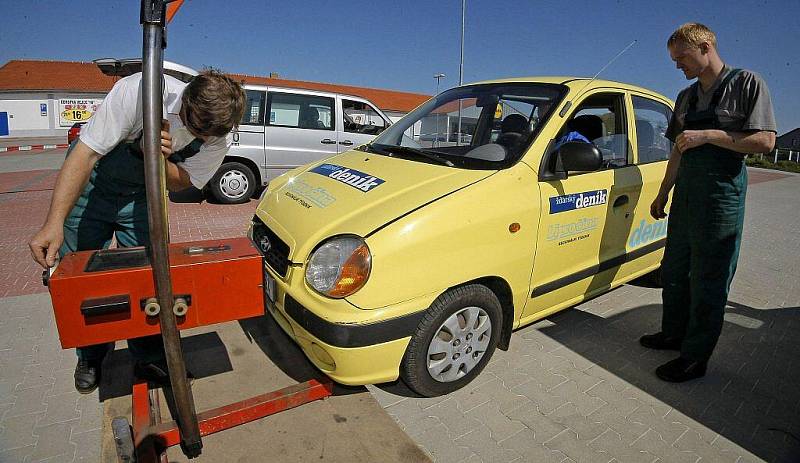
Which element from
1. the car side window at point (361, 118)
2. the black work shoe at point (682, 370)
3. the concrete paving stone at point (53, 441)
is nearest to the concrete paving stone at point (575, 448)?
the black work shoe at point (682, 370)

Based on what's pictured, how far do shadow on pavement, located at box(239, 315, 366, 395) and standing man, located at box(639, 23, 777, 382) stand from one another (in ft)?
6.71

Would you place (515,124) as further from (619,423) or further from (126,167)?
(126,167)

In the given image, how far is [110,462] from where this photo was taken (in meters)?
2.00

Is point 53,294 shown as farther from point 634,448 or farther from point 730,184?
point 730,184

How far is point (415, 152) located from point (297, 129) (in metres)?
5.01

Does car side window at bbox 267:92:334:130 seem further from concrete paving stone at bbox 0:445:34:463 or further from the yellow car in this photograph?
concrete paving stone at bbox 0:445:34:463

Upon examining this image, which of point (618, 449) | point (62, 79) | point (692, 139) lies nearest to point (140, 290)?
point (618, 449)

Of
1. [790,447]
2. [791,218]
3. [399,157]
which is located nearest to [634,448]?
[790,447]

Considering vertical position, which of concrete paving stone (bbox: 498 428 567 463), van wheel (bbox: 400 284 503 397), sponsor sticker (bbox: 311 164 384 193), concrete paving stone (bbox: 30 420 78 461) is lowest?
concrete paving stone (bbox: 30 420 78 461)

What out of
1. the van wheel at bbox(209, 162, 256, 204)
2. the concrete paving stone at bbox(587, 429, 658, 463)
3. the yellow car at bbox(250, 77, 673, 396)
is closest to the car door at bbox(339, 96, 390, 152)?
the van wheel at bbox(209, 162, 256, 204)

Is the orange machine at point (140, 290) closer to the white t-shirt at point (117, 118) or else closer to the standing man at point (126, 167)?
the standing man at point (126, 167)

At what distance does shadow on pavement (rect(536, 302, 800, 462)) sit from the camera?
92.9 inches

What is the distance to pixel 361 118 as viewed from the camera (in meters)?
8.33

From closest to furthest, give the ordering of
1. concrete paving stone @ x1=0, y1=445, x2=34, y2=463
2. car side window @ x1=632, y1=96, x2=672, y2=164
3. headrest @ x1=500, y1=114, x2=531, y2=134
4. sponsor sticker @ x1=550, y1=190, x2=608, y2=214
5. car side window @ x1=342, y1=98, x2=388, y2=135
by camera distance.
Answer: concrete paving stone @ x1=0, y1=445, x2=34, y2=463 < sponsor sticker @ x1=550, y1=190, x2=608, y2=214 < headrest @ x1=500, y1=114, x2=531, y2=134 < car side window @ x1=632, y1=96, x2=672, y2=164 < car side window @ x1=342, y1=98, x2=388, y2=135
